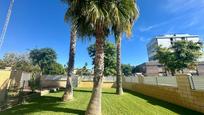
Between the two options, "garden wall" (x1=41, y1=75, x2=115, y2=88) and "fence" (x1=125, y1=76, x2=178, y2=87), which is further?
"garden wall" (x1=41, y1=75, x2=115, y2=88)

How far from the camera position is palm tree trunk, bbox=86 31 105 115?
716 cm

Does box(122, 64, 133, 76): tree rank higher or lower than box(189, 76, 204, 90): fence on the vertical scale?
higher

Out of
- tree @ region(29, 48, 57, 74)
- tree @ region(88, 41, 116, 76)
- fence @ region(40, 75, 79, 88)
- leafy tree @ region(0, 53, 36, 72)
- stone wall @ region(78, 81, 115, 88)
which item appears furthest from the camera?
tree @ region(29, 48, 57, 74)

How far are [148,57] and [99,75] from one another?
305ft

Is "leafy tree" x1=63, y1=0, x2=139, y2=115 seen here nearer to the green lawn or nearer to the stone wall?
the green lawn

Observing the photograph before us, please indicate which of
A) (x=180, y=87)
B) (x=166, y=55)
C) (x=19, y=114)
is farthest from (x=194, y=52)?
(x=19, y=114)

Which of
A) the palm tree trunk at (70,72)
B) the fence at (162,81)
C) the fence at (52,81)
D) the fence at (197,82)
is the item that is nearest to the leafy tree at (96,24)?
the palm tree trunk at (70,72)

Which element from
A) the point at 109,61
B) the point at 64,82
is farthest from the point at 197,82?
the point at 109,61

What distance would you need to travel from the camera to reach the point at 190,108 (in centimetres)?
838

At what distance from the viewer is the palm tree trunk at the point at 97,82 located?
23.5 ft

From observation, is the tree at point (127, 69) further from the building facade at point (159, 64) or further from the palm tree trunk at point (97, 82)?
the palm tree trunk at point (97, 82)

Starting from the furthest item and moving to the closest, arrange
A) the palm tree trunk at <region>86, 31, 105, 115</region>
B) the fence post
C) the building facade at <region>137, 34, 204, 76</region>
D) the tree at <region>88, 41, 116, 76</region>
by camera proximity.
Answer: the building facade at <region>137, 34, 204, 76</region> → the tree at <region>88, 41, 116, 76</region> → the fence post → the palm tree trunk at <region>86, 31, 105, 115</region>

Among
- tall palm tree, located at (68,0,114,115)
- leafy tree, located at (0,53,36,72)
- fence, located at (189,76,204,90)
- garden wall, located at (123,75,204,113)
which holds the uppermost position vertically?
leafy tree, located at (0,53,36,72)

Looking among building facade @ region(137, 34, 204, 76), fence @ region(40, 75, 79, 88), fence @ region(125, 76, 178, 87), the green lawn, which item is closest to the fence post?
fence @ region(125, 76, 178, 87)
